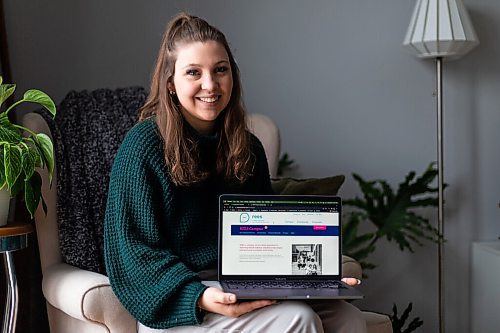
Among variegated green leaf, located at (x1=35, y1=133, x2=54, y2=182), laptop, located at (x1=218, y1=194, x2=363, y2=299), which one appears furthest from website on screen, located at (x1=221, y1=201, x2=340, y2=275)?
variegated green leaf, located at (x1=35, y1=133, x2=54, y2=182)

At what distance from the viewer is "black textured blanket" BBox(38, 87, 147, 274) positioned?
2189 millimetres

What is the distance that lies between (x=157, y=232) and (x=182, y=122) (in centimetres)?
27

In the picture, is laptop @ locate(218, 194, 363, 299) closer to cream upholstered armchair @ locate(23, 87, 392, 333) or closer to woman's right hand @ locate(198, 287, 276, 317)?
woman's right hand @ locate(198, 287, 276, 317)

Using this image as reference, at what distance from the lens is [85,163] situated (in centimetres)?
226

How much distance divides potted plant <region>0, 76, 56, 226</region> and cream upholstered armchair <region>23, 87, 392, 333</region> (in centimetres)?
20

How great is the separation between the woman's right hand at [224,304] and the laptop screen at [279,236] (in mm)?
121

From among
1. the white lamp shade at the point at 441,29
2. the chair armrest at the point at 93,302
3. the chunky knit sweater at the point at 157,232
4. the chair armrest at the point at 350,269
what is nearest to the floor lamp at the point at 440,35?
the white lamp shade at the point at 441,29

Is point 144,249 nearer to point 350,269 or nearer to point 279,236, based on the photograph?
point 279,236

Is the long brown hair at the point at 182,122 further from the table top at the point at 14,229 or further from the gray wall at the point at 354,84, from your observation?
the gray wall at the point at 354,84

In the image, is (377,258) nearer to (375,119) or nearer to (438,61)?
(375,119)

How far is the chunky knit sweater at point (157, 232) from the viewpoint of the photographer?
1771 millimetres

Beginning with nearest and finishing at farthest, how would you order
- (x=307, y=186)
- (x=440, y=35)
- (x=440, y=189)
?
(x=307, y=186)
(x=440, y=35)
(x=440, y=189)

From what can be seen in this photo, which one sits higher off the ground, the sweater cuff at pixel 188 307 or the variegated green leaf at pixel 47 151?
the variegated green leaf at pixel 47 151

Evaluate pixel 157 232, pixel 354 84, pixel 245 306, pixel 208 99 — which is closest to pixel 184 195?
pixel 157 232
